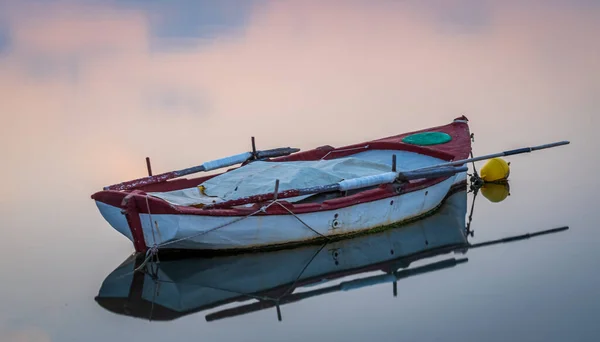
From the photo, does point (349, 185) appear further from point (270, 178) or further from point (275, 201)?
point (270, 178)

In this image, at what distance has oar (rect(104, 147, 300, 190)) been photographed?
16562mm

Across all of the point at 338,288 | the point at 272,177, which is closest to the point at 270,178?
the point at 272,177

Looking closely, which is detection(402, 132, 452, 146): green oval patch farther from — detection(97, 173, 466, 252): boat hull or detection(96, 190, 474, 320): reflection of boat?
detection(96, 190, 474, 320): reflection of boat

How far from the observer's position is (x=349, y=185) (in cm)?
1593

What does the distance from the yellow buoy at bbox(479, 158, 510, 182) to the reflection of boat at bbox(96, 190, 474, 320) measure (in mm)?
3804

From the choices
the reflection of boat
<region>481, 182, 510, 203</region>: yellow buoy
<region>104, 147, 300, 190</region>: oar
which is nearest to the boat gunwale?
<region>104, 147, 300, 190</region>: oar

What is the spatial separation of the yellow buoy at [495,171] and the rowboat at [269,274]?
12.2ft

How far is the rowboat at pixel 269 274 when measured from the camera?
13.9m

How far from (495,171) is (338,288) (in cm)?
713

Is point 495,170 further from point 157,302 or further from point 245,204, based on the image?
point 157,302

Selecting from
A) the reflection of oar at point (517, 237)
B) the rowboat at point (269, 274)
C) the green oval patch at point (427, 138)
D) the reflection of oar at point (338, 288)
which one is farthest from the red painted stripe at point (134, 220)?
the green oval patch at point (427, 138)

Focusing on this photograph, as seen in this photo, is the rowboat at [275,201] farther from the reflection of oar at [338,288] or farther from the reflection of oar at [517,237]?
the reflection of oar at [338,288]

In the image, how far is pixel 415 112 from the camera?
87.9 ft

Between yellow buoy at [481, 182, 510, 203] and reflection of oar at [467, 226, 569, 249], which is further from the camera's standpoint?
yellow buoy at [481, 182, 510, 203]
